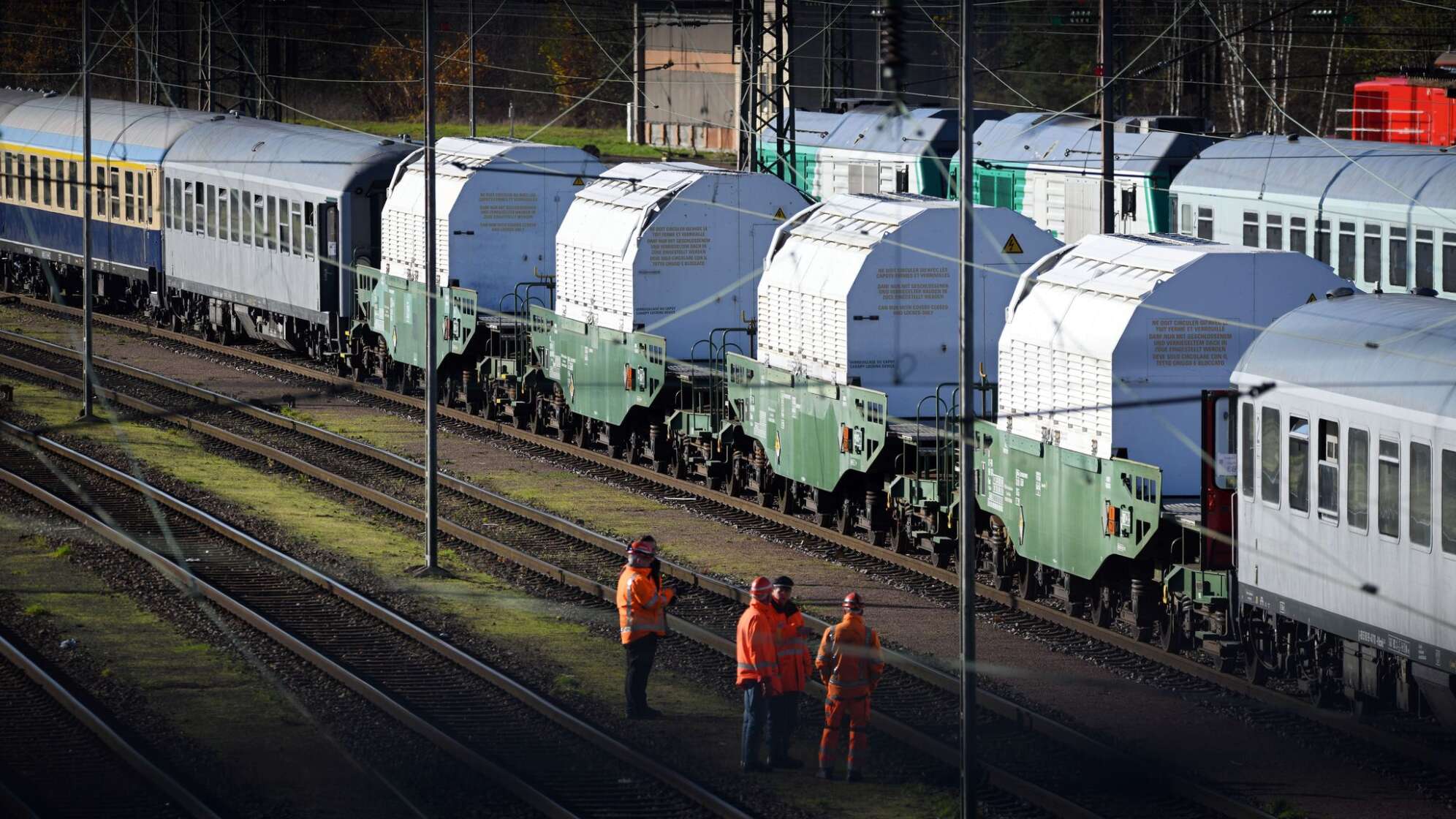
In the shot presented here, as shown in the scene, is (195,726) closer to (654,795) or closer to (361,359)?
(654,795)

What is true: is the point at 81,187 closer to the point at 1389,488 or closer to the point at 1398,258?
the point at 1398,258

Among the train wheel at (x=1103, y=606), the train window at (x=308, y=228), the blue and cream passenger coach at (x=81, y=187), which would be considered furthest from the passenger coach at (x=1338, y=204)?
the blue and cream passenger coach at (x=81, y=187)

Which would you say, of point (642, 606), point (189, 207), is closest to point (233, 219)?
point (189, 207)

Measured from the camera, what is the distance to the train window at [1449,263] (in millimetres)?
26438

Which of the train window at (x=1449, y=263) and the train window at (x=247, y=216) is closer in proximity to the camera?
the train window at (x=1449, y=263)

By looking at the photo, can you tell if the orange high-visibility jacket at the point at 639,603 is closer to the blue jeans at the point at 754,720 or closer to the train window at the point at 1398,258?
the blue jeans at the point at 754,720

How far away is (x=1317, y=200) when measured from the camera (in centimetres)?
2992

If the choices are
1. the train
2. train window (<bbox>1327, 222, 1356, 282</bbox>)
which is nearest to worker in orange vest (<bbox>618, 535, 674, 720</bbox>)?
the train

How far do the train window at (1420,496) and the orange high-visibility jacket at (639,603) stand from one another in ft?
18.2

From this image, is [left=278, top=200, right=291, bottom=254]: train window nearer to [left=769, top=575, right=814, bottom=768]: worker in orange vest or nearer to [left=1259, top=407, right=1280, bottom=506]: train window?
[left=1259, top=407, right=1280, bottom=506]: train window

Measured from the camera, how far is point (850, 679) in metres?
15.6

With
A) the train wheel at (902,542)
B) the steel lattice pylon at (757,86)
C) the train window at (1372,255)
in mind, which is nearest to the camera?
the train wheel at (902,542)

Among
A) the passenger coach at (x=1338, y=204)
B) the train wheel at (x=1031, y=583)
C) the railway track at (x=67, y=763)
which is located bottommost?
the railway track at (x=67, y=763)

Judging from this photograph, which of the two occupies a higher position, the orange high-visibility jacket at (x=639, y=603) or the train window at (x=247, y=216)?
the train window at (x=247, y=216)
